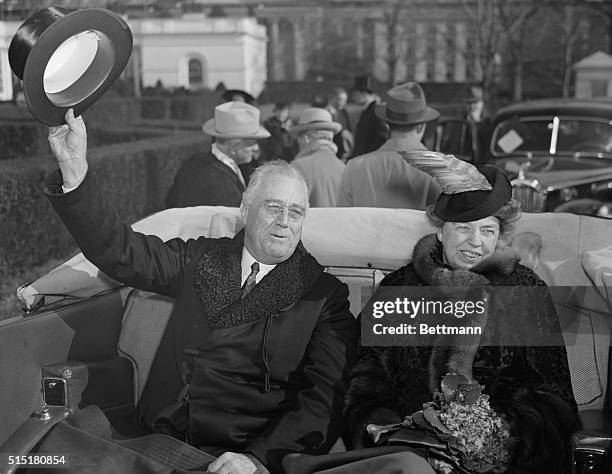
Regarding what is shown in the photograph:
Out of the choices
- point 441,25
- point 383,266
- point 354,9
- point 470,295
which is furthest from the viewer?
point 354,9

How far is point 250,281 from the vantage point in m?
3.57

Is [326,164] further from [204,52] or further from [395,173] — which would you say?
[204,52]

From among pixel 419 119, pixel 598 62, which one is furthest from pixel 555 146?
pixel 598 62

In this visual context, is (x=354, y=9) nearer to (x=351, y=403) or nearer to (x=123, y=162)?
(x=123, y=162)

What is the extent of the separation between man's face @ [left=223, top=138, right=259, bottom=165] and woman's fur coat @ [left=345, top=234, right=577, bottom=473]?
2.99 metres

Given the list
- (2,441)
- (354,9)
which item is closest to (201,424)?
(2,441)

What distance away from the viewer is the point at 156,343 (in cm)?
394

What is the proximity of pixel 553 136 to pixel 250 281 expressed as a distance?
7262 millimetres

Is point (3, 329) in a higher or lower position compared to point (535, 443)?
higher

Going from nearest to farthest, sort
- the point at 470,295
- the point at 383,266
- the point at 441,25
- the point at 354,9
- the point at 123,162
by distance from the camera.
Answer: the point at 470,295 → the point at 383,266 → the point at 123,162 → the point at 441,25 → the point at 354,9

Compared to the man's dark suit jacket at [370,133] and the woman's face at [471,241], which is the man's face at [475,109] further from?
the woman's face at [471,241]

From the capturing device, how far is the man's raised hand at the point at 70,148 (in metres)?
3.29

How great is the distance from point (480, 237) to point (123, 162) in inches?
327

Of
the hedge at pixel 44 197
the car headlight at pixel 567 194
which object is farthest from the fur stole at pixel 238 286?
the car headlight at pixel 567 194
